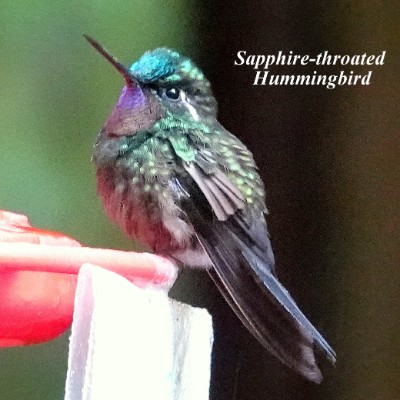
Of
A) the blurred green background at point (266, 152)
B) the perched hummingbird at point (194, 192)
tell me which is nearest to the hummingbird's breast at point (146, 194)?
the perched hummingbird at point (194, 192)

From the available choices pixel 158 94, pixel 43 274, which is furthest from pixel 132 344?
pixel 158 94

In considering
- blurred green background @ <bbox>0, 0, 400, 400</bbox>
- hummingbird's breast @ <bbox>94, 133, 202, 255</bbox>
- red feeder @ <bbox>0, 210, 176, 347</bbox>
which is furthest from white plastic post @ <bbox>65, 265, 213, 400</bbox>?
blurred green background @ <bbox>0, 0, 400, 400</bbox>

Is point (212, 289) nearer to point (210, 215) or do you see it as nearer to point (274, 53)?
point (210, 215)

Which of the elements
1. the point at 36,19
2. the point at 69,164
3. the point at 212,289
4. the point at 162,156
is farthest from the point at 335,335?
the point at 36,19

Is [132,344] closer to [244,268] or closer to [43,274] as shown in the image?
[43,274]

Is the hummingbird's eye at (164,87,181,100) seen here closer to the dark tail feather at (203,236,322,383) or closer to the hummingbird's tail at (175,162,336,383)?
the hummingbird's tail at (175,162,336,383)

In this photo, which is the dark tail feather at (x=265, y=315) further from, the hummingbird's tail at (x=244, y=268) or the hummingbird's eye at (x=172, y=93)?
the hummingbird's eye at (x=172, y=93)

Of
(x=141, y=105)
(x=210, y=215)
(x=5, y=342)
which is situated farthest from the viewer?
(x=141, y=105)
